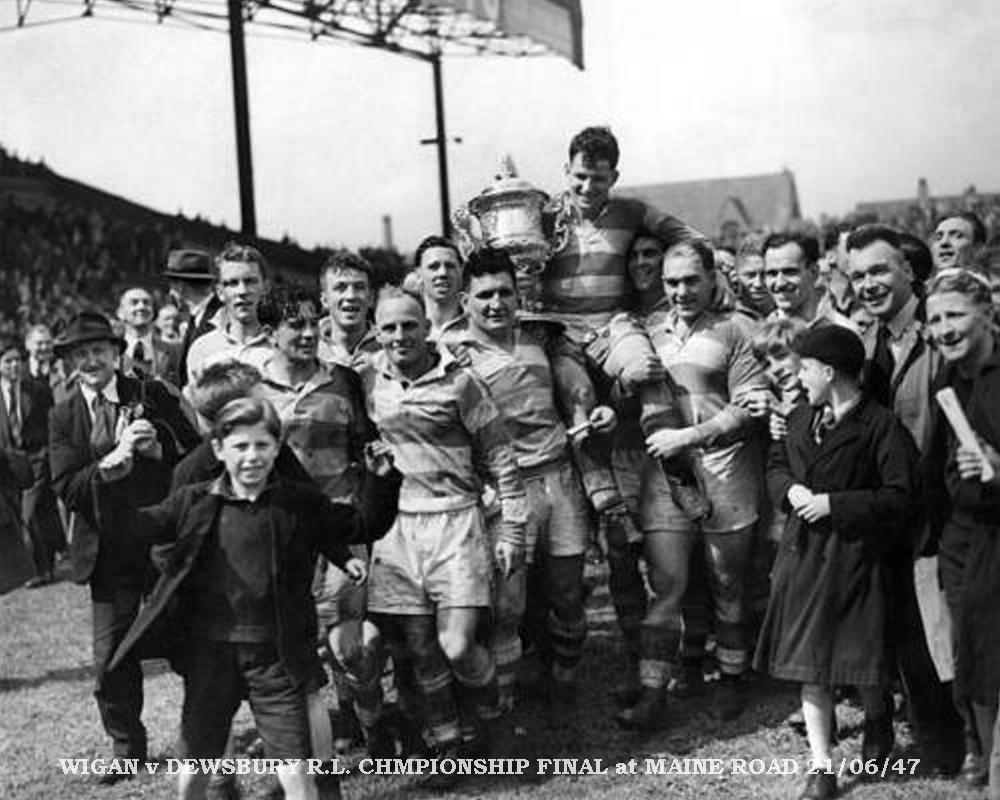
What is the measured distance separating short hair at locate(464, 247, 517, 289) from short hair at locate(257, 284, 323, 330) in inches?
26.9

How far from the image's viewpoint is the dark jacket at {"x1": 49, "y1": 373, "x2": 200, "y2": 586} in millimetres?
5230

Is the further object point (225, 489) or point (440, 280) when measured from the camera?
point (440, 280)

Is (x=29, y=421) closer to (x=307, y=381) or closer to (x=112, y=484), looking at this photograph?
(x=112, y=484)

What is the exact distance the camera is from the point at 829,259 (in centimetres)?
682

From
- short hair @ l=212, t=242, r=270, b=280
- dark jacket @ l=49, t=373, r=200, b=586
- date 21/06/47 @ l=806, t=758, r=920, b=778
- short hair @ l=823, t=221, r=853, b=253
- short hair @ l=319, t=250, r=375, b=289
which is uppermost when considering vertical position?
short hair @ l=823, t=221, r=853, b=253

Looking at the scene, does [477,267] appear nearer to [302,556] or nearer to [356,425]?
[356,425]

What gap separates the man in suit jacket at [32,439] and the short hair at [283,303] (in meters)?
5.91

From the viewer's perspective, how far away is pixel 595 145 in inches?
228

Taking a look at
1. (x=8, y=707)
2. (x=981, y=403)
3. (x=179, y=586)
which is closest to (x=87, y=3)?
(x=8, y=707)

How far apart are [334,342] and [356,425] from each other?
0.83m

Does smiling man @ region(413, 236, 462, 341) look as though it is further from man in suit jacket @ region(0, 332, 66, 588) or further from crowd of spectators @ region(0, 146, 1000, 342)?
crowd of spectators @ region(0, 146, 1000, 342)

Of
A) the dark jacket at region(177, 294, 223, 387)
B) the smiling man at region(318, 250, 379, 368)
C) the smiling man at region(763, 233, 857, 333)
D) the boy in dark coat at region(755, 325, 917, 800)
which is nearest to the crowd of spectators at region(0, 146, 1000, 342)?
the dark jacket at region(177, 294, 223, 387)

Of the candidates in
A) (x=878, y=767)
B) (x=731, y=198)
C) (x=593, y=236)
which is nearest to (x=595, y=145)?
(x=593, y=236)

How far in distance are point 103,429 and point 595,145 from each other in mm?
2634
